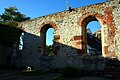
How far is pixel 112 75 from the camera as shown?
8758mm

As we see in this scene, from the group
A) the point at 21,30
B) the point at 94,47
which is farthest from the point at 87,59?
the point at 94,47

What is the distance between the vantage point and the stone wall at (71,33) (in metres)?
10.4

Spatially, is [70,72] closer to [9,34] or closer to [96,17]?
[96,17]

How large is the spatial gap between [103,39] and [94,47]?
42.4 feet

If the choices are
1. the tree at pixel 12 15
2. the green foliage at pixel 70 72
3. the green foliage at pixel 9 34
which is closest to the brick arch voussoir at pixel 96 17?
the green foliage at pixel 70 72

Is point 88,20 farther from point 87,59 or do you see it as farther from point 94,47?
point 94,47

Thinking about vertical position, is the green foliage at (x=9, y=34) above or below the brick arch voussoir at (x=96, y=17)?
below

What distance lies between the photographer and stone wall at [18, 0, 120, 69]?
10359mm

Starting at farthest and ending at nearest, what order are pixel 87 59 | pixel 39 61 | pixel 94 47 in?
pixel 94 47 → pixel 39 61 → pixel 87 59

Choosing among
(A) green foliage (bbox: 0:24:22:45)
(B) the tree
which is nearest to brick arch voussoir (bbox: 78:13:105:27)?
(A) green foliage (bbox: 0:24:22:45)

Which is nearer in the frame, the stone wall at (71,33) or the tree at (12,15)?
the stone wall at (71,33)

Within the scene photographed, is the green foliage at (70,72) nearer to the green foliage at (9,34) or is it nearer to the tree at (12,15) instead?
the green foliage at (9,34)

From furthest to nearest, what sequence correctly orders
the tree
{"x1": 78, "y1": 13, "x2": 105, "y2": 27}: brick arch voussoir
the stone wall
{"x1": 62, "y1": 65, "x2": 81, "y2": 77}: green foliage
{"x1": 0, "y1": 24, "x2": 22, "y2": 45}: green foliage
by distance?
the tree, {"x1": 0, "y1": 24, "x2": 22, "y2": 45}: green foliage, {"x1": 78, "y1": 13, "x2": 105, "y2": 27}: brick arch voussoir, the stone wall, {"x1": 62, "y1": 65, "x2": 81, "y2": 77}: green foliage

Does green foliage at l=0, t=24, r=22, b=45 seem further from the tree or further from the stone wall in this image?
the tree
